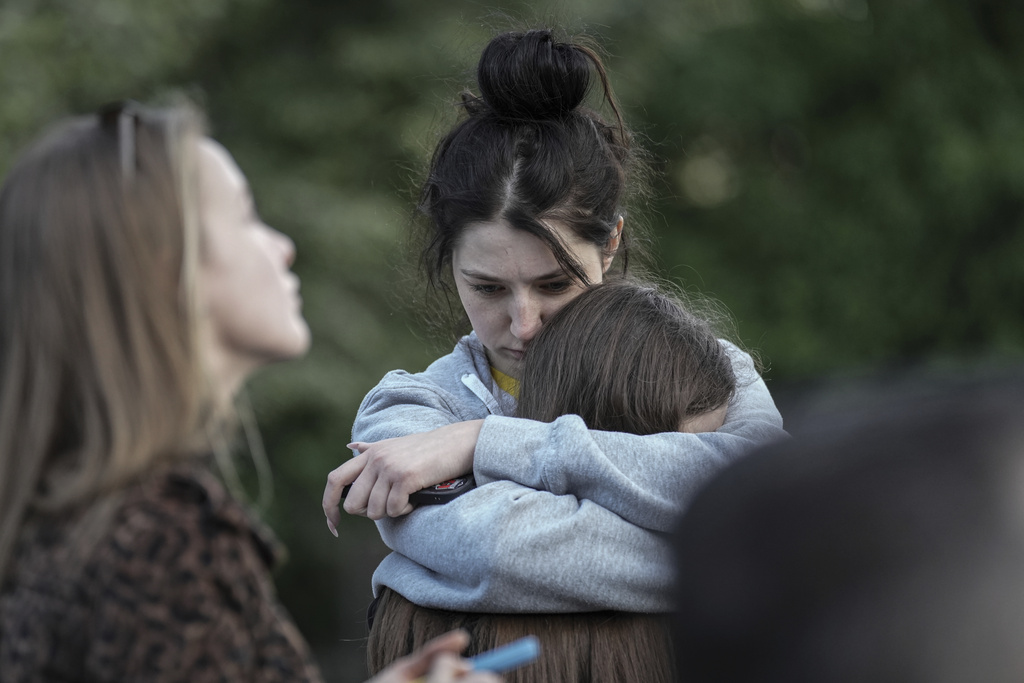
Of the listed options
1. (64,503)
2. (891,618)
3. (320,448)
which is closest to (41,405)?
(64,503)

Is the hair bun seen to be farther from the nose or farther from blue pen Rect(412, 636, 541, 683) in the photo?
blue pen Rect(412, 636, 541, 683)

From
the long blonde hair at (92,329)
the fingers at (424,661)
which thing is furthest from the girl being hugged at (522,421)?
the long blonde hair at (92,329)

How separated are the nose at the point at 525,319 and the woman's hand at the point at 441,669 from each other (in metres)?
1.05

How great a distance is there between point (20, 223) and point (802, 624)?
1.04 metres

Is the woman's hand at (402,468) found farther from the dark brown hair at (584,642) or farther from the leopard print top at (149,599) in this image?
the leopard print top at (149,599)

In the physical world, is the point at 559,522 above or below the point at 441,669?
below

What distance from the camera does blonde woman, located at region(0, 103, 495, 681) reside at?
125 centimetres

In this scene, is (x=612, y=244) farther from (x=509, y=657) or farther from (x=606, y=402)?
(x=509, y=657)

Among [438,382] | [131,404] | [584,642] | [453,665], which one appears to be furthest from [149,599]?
[438,382]

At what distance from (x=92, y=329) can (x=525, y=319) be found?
1.11 metres

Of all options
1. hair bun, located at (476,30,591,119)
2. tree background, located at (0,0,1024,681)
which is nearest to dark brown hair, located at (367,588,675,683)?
hair bun, located at (476,30,591,119)

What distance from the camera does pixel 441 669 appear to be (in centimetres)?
125

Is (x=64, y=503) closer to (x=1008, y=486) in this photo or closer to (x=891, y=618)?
(x=891, y=618)

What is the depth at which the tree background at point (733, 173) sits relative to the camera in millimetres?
8344
